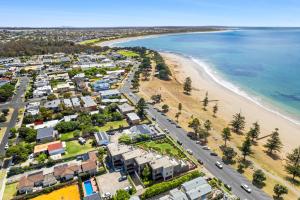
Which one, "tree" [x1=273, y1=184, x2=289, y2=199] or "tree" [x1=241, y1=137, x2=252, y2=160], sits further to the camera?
"tree" [x1=241, y1=137, x2=252, y2=160]

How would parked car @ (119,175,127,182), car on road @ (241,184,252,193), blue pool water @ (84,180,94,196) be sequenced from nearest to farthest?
1. car on road @ (241,184,252,193)
2. blue pool water @ (84,180,94,196)
3. parked car @ (119,175,127,182)

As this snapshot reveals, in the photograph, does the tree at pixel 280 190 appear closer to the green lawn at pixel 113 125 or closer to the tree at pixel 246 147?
the tree at pixel 246 147

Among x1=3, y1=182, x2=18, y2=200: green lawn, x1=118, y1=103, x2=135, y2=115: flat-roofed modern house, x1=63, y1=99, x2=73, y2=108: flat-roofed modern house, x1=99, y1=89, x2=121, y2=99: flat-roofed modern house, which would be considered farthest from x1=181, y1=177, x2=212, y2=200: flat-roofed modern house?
x1=99, y1=89, x2=121, y2=99: flat-roofed modern house

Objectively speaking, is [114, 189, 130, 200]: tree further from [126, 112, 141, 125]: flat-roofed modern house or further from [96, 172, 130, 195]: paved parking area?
[126, 112, 141, 125]: flat-roofed modern house

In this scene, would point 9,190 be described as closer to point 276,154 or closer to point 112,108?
point 112,108

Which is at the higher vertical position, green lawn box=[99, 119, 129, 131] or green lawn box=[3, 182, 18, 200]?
green lawn box=[99, 119, 129, 131]

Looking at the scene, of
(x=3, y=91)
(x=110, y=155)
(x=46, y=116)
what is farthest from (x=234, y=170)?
(x=3, y=91)

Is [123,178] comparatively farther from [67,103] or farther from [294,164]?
[67,103]

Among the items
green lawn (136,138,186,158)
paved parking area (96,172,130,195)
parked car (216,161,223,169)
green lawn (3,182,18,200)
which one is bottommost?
green lawn (3,182,18,200)
